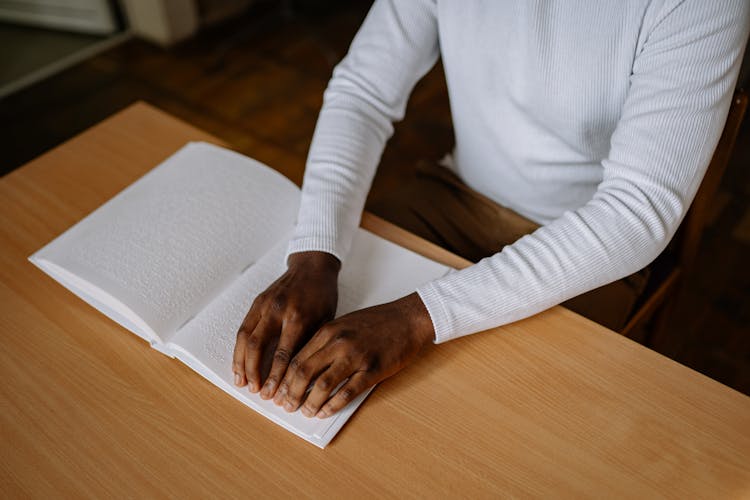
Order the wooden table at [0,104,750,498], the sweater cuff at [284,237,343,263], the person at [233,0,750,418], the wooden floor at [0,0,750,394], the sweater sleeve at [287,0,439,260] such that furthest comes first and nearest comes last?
the wooden floor at [0,0,750,394], the sweater sleeve at [287,0,439,260], the sweater cuff at [284,237,343,263], the person at [233,0,750,418], the wooden table at [0,104,750,498]

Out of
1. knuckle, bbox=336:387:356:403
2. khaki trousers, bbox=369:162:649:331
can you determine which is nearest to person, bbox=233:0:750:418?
knuckle, bbox=336:387:356:403

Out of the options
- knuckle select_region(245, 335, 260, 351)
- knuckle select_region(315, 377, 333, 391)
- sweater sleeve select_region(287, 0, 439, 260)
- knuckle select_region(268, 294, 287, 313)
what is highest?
sweater sleeve select_region(287, 0, 439, 260)

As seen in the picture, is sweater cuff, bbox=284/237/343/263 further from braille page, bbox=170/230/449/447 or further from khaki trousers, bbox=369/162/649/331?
khaki trousers, bbox=369/162/649/331

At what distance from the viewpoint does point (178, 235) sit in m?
0.87

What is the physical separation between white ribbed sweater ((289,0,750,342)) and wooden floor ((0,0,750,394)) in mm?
819

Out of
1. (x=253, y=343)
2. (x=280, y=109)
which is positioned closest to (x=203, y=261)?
(x=253, y=343)

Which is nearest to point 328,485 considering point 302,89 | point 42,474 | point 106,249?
point 42,474

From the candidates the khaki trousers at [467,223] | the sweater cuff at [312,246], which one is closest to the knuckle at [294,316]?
the sweater cuff at [312,246]

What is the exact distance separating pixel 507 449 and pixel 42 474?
48 cm

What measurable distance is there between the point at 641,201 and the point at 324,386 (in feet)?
1.45

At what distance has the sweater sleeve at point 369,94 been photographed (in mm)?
968

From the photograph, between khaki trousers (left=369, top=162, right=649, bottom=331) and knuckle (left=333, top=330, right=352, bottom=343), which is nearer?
knuckle (left=333, top=330, right=352, bottom=343)

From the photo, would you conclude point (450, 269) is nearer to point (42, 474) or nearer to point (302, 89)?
point (42, 474)

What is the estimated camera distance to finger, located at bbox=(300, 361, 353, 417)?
69cm
